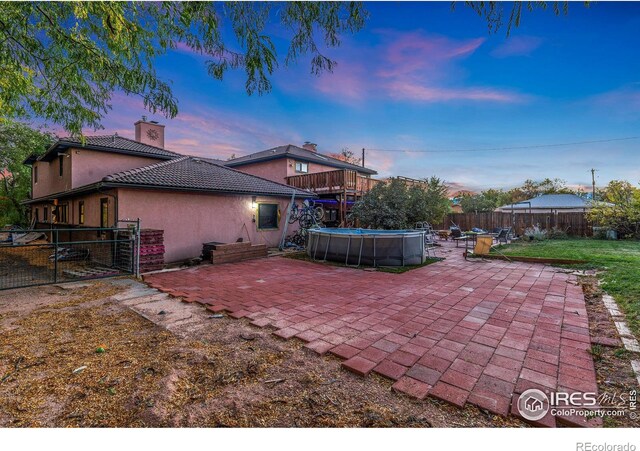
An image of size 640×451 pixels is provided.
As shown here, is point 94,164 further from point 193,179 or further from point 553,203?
point 553,203

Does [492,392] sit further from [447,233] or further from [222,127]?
[447,233]

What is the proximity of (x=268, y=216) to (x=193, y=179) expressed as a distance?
3.47 m

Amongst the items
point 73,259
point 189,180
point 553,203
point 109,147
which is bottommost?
point 73,259

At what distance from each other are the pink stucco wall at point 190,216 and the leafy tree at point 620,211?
17.3 metres

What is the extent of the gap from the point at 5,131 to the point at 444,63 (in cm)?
2601

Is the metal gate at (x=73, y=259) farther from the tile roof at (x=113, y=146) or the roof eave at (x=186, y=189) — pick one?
the tile roof at (x=113, y=146)

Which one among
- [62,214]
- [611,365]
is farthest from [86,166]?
[611,365]

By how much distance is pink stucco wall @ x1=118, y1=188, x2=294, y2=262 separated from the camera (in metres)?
8.71

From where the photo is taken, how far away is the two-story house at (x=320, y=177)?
14555mm

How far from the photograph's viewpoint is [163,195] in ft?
29.9

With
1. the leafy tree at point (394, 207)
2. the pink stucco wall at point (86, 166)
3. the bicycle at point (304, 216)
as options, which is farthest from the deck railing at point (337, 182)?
the pink stucco wall at point (86, 166)

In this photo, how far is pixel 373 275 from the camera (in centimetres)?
679

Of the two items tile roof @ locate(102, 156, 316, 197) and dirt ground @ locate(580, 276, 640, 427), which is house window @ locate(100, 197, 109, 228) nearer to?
tile roof @ locate(102, 156, 316, 197)
